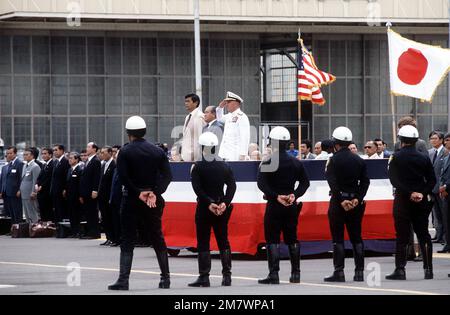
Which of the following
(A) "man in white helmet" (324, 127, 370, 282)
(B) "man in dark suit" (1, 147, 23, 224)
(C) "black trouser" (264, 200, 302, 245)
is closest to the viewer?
(C) "black trouser" (264, 200, 302, 245)

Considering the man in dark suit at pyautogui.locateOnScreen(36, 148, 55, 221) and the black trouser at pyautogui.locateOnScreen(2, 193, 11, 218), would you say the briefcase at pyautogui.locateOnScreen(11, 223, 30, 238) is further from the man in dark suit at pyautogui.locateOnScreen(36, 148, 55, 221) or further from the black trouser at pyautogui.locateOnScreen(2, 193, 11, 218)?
the black trouser at pyautogui.locateOnScreen(2, 193, 11, 218)

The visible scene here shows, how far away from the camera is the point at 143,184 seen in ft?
50.0

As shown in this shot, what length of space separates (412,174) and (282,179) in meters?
1.88

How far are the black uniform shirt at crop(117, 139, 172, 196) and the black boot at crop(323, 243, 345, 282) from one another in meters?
2.61

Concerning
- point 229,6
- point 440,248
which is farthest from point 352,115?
point 440,248

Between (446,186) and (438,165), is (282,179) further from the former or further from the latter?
(438,165)

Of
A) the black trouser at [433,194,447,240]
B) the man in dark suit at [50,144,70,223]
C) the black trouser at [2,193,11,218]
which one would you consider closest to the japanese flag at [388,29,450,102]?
the black trouser at [433,194,447,240]

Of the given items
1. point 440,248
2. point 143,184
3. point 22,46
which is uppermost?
point 22,46

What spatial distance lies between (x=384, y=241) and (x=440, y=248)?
6.17ft

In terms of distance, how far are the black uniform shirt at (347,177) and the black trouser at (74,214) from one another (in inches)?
483

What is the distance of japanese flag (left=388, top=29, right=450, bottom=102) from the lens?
21.9m

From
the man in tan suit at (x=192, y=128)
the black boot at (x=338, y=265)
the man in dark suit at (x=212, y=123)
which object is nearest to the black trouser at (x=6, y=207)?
the man in tan suit at (x=192, y=128)
